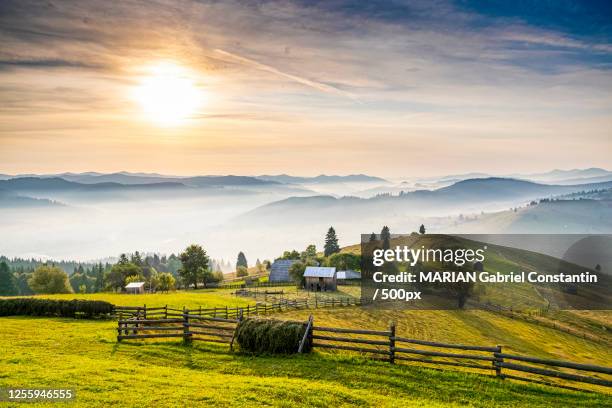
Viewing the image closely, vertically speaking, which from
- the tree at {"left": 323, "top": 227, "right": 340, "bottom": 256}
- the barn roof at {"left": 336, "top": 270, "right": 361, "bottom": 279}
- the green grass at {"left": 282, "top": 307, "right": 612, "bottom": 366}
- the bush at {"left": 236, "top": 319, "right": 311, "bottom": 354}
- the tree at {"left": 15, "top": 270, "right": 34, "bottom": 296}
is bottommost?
the tree at {"left": 15, "top": 270, "right": 34, "bottom": 296}

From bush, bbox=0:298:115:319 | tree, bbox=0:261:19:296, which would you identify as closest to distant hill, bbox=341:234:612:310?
bush, bbox=0:298:115:319

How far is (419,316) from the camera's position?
55.9m

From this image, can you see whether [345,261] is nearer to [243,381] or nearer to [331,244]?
[331,244]

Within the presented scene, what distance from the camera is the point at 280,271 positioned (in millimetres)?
103000

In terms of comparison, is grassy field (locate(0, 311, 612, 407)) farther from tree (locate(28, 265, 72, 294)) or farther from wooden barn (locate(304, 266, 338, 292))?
tree (locate(28, 265, 72, 294))

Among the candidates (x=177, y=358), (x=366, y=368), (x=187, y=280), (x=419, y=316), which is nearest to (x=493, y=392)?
(x=366, y=368)

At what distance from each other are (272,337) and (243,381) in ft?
15.5

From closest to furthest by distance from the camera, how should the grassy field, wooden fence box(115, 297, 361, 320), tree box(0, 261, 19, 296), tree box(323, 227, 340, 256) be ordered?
the grassy field < wooden fence box(115, 297, 361, 320) < tree box(0, 261, 19, 296) < tree box(323, 227, 340, 256)

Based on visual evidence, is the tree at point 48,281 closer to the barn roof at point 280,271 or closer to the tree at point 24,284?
the barn roof at point 280,271

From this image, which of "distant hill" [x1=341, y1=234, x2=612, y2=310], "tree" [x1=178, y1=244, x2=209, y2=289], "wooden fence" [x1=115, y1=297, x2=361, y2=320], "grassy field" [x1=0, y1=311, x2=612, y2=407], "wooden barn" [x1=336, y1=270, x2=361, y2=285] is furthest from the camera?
"wooden barn" [x1=336, y1=270, x2=361, y2=285]

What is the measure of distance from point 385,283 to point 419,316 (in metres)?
35.1

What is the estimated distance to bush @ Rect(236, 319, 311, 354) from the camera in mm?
21859

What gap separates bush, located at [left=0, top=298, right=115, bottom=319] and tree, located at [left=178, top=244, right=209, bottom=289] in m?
50.2

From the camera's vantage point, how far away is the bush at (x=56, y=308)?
Result: 38.7m
